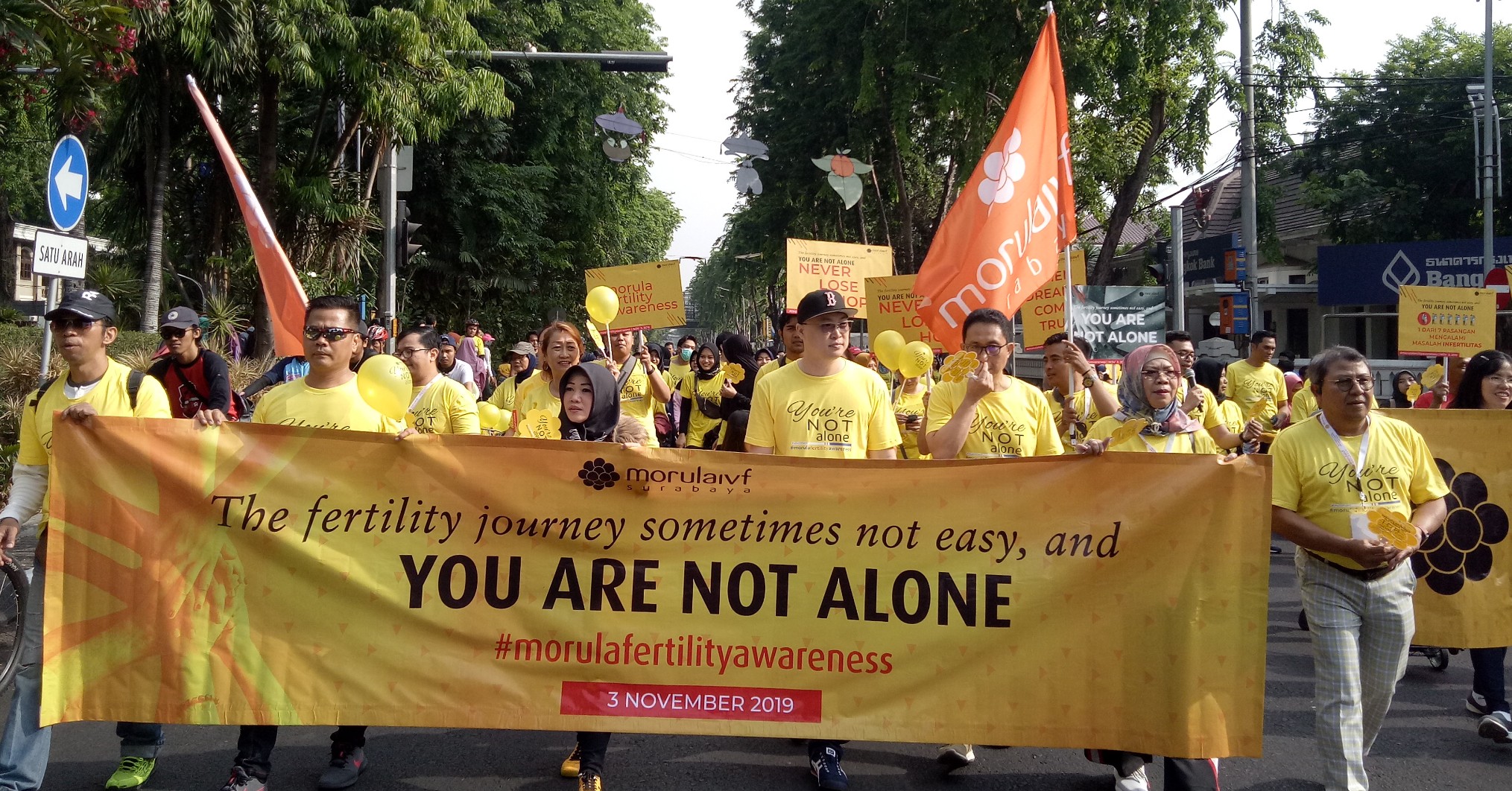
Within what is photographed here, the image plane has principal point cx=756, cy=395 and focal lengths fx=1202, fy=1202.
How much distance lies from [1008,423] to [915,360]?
0.78 m

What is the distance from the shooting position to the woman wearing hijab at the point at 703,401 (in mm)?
9641

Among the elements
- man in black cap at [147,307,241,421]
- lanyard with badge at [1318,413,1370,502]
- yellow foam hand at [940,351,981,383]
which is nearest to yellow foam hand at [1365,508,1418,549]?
lanyard with badge at [1318,413,1370,502]

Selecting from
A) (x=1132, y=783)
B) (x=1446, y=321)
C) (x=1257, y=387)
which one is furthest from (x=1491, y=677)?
(x=1446, y=321)

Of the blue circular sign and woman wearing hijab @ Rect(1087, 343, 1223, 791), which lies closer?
woman wearing hijab @ Rect(1087, 343, 1223, 791)

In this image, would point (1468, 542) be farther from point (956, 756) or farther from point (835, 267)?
point (835, 267)

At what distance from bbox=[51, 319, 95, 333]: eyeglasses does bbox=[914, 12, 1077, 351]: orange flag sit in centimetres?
381

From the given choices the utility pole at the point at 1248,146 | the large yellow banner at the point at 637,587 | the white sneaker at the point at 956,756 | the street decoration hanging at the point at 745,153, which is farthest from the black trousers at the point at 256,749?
the utility pole at the point at 1248,146

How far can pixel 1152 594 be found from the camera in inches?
163

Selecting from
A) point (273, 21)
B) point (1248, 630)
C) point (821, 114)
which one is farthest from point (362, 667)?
point (821, 114)

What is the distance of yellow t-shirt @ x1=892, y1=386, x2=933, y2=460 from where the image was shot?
7.09 m

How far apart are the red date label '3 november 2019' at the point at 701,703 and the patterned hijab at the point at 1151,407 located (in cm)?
163

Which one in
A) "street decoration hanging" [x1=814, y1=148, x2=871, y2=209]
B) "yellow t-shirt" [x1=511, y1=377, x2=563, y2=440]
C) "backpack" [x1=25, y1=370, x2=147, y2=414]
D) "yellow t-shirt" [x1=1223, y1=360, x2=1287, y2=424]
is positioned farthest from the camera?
"street decoration hanging" [x1=814, y1=148, x2=871, y2=209]

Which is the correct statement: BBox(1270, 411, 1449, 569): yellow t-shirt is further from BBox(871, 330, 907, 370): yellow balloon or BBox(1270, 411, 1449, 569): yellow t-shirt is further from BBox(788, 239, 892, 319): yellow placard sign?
BBox(788, 239, 892, 319): yellow placard sign

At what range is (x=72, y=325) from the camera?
4.32 m
